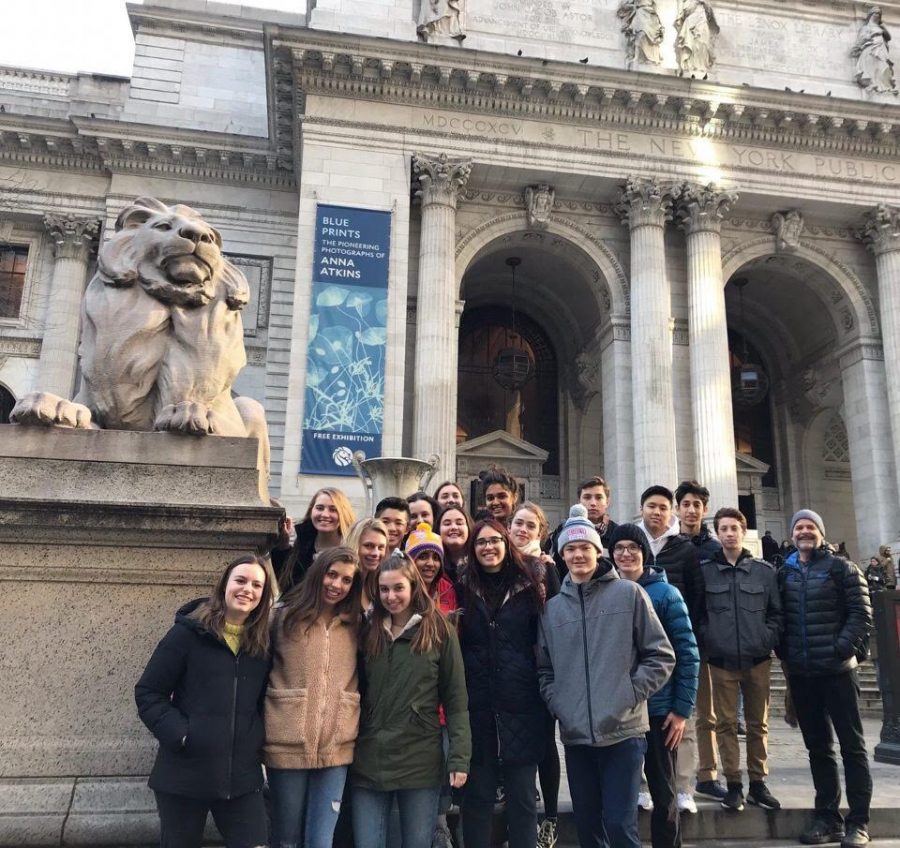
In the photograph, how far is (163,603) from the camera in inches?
157

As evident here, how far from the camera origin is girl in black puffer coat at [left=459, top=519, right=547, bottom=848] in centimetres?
407

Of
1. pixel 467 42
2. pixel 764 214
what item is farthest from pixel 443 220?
pixel 764 214

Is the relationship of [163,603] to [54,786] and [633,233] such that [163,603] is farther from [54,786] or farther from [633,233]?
[633,233]

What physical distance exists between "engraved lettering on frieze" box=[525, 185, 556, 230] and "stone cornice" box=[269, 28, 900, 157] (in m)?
1.79

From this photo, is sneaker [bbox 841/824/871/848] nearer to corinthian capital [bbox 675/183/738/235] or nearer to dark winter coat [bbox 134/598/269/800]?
dark winter coat [bbox 134/598/269/800]

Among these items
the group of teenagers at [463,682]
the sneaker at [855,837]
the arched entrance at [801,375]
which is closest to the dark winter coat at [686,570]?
the group of teenagers at [463,682]

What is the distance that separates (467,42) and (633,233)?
656 cm

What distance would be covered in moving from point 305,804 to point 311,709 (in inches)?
18.2

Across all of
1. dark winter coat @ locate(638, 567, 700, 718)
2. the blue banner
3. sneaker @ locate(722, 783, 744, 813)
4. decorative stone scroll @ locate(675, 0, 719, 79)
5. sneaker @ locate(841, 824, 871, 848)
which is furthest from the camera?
decorative stone scroll @ locate(675, 0, 719, 79)

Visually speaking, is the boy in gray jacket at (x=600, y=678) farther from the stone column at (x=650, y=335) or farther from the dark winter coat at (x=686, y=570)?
the stone column at (x=650, y=335)

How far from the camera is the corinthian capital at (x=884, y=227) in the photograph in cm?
2116

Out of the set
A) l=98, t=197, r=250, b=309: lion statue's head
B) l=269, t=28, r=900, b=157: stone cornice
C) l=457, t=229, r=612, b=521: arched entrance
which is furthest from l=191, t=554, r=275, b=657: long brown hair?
l=457, t=229, r=612, b=521: arched entrance

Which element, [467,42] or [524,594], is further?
[467,42]

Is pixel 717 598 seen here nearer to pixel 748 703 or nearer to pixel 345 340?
pixel 748 703
